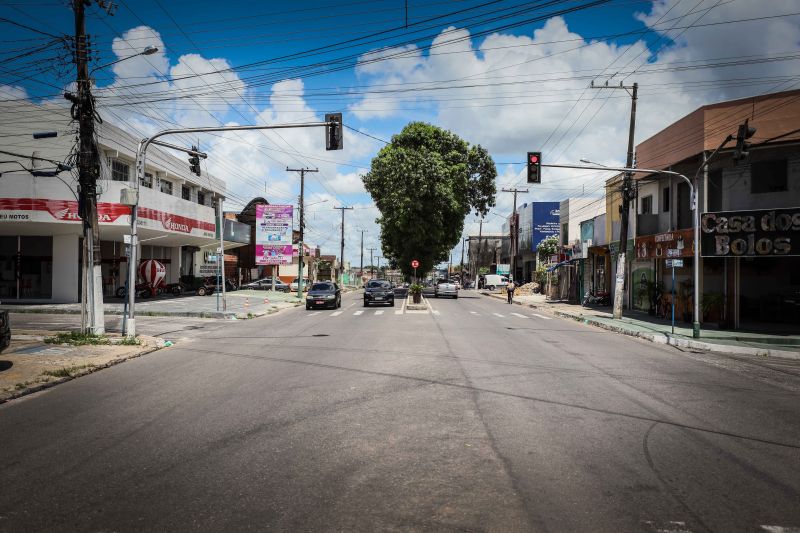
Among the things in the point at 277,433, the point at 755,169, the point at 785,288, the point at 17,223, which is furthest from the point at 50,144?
the point at 785,288

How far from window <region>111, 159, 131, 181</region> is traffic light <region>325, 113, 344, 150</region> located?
77.1ft

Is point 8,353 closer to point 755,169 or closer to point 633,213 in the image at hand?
point 755,169

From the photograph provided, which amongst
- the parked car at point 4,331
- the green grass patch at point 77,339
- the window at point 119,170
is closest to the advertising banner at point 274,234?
the window at point 119,170

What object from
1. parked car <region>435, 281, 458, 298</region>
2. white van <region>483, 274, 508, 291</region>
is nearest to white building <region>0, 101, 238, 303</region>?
parked car <region>435, 281, 458, 298</region>

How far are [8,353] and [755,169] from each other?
84.5 feet

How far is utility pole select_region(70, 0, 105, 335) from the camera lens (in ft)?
51.4

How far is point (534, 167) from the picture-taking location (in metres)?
19.3

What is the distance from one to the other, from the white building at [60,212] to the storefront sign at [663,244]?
83.1 feet

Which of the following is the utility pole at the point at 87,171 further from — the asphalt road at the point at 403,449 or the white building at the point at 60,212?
the white building at the point at 60,212

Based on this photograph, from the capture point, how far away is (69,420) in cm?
722

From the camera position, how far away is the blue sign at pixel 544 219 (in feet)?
217

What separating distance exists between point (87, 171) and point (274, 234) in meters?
28.3

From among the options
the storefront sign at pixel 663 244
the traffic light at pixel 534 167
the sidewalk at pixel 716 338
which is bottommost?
the sidewalk at pixel 716 338

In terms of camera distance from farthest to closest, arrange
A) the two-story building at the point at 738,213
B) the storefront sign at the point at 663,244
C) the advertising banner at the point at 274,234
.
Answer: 1. the advertising banner at the point at 274,234
2. the storefront sign at the point at 663,244
3. the two-story building at the point at 738,213
